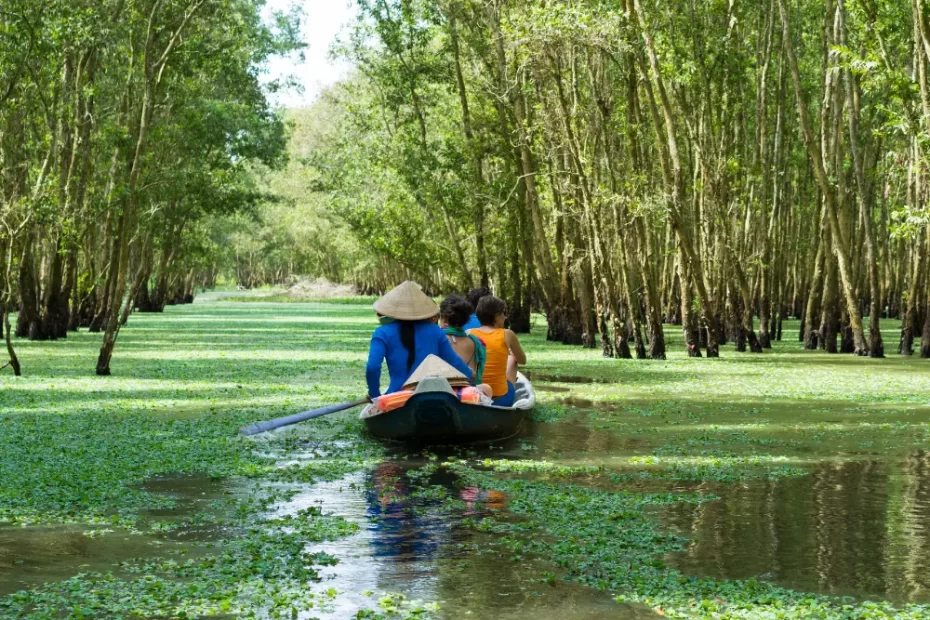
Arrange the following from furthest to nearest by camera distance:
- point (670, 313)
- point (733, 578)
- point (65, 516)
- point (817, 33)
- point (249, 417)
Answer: point (670, 313), point (817, 33), point (249, 417), point (65, 516), point (733, 578)

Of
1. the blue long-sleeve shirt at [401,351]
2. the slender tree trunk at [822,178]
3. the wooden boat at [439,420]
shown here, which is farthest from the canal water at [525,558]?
the slender tree trunk at [822,178]

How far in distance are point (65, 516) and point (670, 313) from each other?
35600 millimetres

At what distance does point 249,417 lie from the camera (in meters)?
13.8

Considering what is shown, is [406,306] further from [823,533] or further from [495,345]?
[823,533]

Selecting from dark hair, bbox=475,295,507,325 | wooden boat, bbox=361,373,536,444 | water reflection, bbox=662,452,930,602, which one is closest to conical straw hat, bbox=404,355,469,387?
wooden boat, bbox=361,373,536,444

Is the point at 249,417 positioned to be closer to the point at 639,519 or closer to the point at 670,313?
the point at 639,519

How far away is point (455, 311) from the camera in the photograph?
12.9 meters

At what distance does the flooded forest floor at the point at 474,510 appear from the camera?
6.06m

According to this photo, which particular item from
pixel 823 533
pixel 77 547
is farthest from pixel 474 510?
pixel 77 547

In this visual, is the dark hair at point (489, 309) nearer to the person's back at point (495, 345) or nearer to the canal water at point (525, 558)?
the person's back at point (495, 345)

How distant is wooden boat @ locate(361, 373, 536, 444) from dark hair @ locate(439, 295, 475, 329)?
1.29 meters

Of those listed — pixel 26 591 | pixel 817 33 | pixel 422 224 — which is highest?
pixel 817 33

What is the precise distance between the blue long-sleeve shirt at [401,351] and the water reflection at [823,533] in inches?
143

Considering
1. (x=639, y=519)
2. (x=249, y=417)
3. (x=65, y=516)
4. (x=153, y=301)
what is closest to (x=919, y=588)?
(x=639, y=519)
